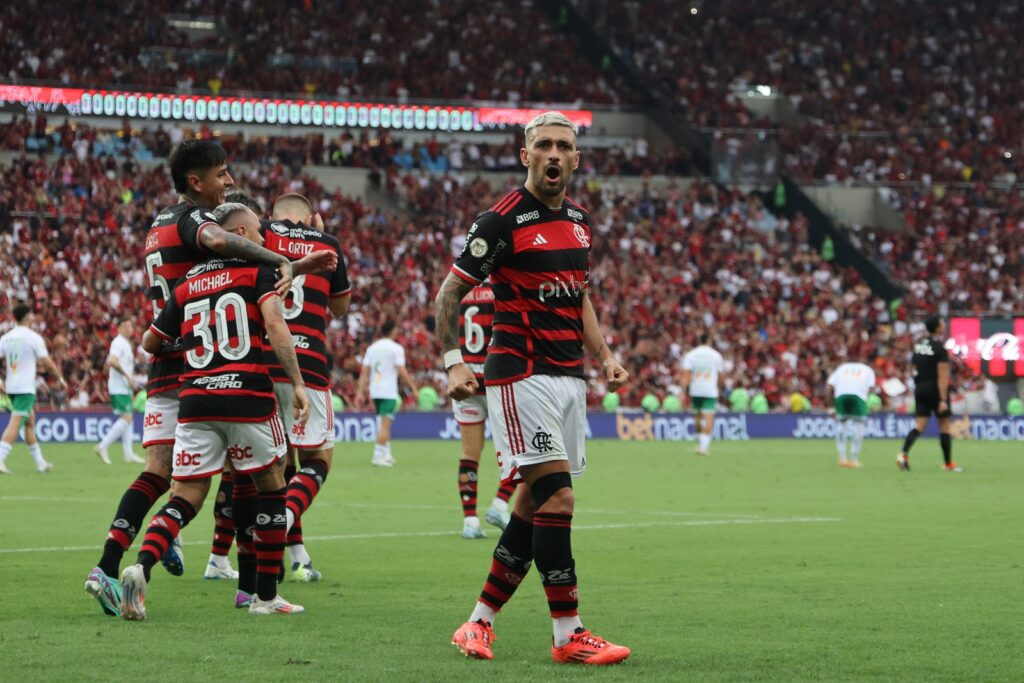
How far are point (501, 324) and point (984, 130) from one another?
50.7 m

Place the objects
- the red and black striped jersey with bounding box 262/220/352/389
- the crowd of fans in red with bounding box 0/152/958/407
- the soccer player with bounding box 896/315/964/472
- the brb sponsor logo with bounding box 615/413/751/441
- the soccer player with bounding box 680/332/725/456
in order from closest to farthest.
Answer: the red and black striped jersey with bounding box 262/220/352/389
the soccer player with bounding box 896/315/964/472
the soccer player with bounding box 680/332/725/456
the brb sponsor logo with bounding box 615/413/751/441
the crowd of fans in red with bounding box 0/152/958/407

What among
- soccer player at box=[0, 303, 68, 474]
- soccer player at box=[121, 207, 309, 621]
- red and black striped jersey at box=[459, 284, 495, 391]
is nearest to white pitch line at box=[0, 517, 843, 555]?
red and black striped jersey at box=[459, 284, 495, 391]

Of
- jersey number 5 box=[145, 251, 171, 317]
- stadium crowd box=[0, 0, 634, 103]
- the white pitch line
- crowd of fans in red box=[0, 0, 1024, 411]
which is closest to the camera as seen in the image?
jersey number 5 box=[145, 251, 171, 317]

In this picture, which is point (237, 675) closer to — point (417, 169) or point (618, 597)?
point (618, 597)

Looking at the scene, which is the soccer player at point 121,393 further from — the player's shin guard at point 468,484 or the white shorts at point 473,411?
the player's shin guard at point 468,484

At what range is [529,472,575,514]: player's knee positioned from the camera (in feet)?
23.5

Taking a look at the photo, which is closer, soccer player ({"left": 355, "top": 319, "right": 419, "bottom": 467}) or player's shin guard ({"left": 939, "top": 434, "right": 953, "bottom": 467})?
player's shin guard ({"left": 939, "top": 434, "right": 953, "bottom": 467})

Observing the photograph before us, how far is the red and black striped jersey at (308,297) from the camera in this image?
1008cm

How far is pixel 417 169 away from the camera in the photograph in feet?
159

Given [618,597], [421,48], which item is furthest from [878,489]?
[421,48]

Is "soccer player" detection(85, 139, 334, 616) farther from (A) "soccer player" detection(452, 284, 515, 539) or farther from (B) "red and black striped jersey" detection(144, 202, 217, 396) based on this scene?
(A) "soccer player" detection(452, 284, 515, 539)

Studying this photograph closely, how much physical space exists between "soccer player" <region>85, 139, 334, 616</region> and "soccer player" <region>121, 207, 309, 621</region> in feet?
0.62

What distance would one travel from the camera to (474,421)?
13414 mm

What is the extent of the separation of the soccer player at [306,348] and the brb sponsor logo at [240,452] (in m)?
1.68
